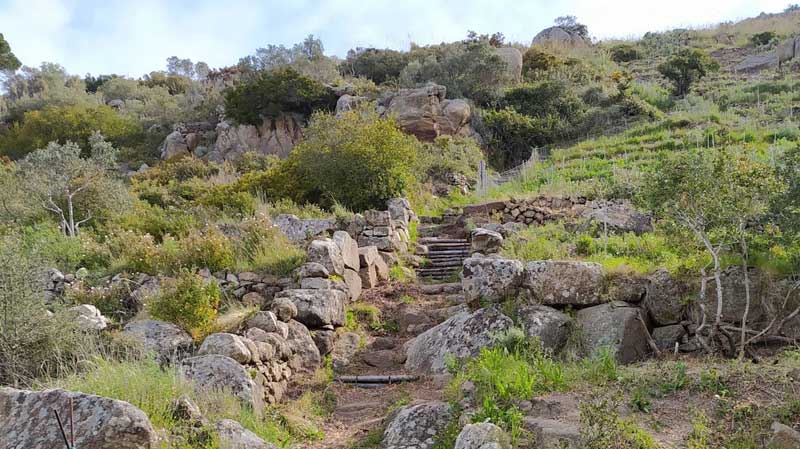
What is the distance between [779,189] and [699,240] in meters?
0.90

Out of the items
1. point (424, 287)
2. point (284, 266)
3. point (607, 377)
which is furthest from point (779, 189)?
point (284, 266)

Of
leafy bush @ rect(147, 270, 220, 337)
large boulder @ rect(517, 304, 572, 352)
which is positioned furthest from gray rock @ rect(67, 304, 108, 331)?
large boulder @ rect(517, 304, 572, 352)

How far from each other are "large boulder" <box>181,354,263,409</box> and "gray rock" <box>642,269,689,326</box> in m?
4.40

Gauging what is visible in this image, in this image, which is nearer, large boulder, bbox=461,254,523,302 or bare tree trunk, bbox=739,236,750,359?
bare tree trunk, bbox=739,236,750,359

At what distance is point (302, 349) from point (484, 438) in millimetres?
3793

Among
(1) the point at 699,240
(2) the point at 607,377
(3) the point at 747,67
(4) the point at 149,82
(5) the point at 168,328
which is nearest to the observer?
(2) the point at 607,377

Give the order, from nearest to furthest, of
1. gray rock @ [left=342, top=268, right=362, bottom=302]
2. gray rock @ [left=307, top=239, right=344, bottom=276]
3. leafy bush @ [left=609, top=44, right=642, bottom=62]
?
gray rock @ [left=307, top=239, right=344, bottom=276], gray rock @ [left=342, top=268, right=362, bottom=302], leafy bush @ [left=609, top=44, right=642, bottom=62]

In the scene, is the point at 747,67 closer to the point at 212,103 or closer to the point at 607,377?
the point at 212,103

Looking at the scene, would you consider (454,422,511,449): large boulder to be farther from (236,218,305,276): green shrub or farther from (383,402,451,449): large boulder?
(236,218,305,276): green shrub

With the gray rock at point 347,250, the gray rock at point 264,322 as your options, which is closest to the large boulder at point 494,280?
the gray rock at point 264,322

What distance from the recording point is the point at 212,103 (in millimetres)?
30547

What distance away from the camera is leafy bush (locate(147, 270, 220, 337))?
7199 millimetres

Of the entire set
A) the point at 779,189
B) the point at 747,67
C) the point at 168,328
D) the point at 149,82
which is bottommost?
the point at 168,328

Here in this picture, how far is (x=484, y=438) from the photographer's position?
4.32 metres
